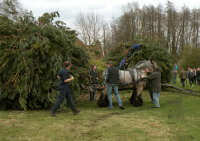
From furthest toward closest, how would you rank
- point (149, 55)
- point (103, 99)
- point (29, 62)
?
point (149, 55) → point (103, 99) → point (29, 62)

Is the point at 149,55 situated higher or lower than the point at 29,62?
higher

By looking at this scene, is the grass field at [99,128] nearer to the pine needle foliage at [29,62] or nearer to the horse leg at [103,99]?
the pine needle foliage at [29,62]

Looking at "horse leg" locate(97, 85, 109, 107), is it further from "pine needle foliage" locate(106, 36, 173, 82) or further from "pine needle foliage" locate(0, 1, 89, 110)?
"pine needle foliage" locate(106, 36, 173, 82)

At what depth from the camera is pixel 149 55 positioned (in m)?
12.3

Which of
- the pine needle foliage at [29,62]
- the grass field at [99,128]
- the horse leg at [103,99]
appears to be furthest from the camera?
the horse leg at [103,99]

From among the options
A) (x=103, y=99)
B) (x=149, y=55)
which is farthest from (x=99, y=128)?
(x=149, y=55)

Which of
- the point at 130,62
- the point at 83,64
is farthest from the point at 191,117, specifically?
the point at 130,62

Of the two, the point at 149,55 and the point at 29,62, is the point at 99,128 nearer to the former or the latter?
the point at 29,62

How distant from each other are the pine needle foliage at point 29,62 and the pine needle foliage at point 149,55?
6513 mm

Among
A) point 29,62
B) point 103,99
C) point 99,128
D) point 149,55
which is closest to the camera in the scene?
point 99,128

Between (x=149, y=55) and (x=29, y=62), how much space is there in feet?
27.4

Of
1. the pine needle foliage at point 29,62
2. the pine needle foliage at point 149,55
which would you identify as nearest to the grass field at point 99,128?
the pine needle foliage at point 29,62

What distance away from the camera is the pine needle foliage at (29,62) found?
6082 millimetres

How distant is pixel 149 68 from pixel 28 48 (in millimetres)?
5007
